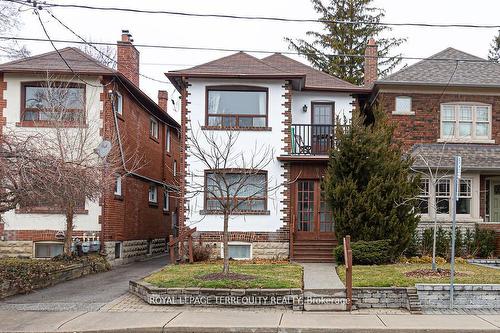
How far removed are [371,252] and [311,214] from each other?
370 centimetres

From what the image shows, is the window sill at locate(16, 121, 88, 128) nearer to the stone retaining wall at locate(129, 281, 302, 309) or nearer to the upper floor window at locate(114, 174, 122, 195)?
the upper floor window at locate(114, 174, 122, 195)

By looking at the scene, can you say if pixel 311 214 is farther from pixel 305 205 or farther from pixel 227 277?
pixel 227 277

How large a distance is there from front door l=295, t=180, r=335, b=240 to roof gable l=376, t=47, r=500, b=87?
449cm

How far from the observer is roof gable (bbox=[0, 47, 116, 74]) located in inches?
702

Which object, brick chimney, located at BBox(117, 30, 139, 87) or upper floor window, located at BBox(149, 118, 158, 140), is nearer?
brick chimney, located at BBox(117, 30, 139, 87)

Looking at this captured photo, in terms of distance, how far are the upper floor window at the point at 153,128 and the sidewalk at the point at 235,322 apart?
14.3 metres

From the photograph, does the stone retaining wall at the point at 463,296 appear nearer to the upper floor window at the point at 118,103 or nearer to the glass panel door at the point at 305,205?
the glass panel door at the point at 305,205

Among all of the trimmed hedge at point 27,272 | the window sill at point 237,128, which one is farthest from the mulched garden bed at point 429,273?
the trimmed hedge at point 27,272

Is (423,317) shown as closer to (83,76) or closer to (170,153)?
(83,76)

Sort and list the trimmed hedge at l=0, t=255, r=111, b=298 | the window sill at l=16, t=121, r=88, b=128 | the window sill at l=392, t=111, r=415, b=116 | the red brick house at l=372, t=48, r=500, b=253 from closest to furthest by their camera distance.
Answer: the trimmed hedge at l=0, t=255, r=111, b=298 < the window sill at l=16, t=121, r=88, b=128 < the red brick house at l=372, t=48, r=500, b=253 < the window sill at l=392, t=111, r=415, b=116

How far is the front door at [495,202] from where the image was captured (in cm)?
2020

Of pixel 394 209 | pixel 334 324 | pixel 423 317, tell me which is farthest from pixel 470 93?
pixel 334 324

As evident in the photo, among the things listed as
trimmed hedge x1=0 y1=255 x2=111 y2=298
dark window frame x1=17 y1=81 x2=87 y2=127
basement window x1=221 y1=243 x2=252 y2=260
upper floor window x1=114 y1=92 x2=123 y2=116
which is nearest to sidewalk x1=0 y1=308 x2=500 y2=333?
trimmed hedge x1=0 y1=255 x2=111 y2=298

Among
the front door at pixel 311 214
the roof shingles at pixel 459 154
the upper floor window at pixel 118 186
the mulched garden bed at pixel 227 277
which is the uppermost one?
the roof shingles at pixel 459 154
